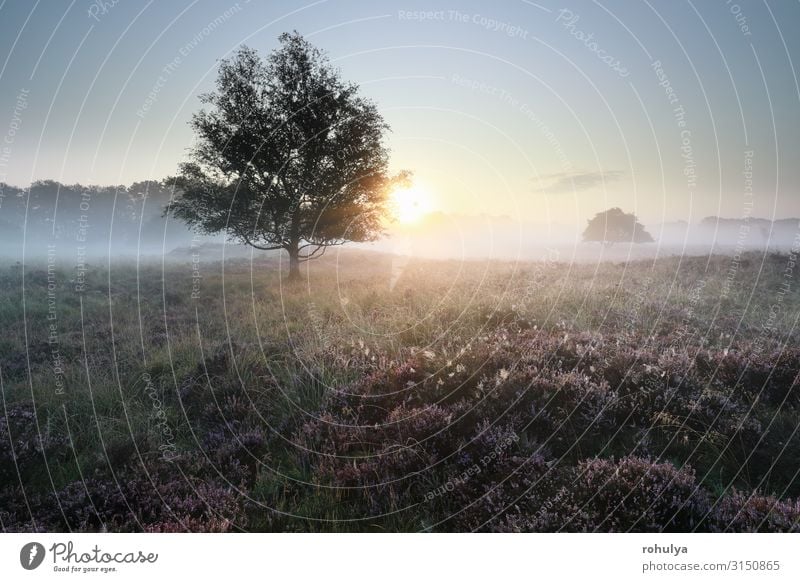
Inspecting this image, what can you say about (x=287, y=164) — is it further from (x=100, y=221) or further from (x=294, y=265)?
(x=100, y=221)

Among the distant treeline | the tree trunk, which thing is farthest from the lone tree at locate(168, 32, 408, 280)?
the distant treeline

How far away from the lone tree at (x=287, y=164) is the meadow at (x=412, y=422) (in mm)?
5357

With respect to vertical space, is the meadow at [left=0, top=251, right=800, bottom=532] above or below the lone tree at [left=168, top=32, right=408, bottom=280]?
below

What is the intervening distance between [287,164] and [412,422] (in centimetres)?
956

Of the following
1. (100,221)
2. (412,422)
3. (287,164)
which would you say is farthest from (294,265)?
(100,221)

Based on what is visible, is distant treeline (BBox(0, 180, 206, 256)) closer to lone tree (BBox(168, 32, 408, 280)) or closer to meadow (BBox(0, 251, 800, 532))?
lone tree (BBox(168, 32, 408, 280))

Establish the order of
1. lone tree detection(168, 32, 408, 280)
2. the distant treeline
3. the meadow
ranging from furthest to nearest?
the distant treeline → lone tree detection(168, 32, 408, 280) → the meadow

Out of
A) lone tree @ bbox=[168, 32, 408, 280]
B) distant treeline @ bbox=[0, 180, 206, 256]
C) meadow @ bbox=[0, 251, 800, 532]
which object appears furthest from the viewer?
distant treeline @ bbox=[0, 180, 206, 256]

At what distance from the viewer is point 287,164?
1140cm

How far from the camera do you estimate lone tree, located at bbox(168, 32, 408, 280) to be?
33.4ft

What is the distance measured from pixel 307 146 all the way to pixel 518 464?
33.6 feet

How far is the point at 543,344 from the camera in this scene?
5.55 m

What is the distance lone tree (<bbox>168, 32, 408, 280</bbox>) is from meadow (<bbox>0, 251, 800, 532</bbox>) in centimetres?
536
